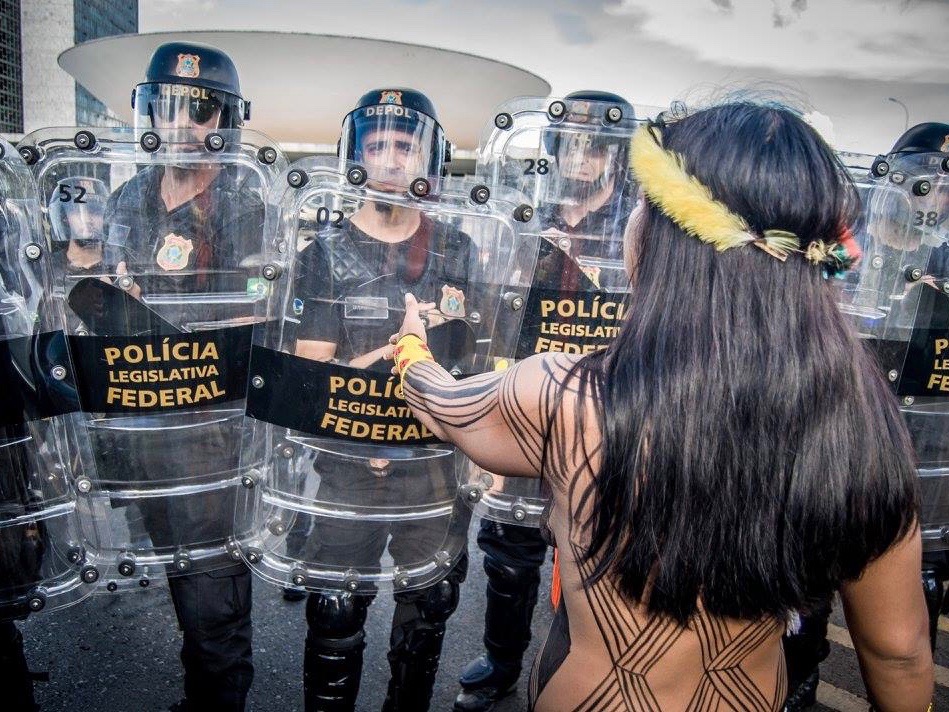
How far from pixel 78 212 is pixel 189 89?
80 cm

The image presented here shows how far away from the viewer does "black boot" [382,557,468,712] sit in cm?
235

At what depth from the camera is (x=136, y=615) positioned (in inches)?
138

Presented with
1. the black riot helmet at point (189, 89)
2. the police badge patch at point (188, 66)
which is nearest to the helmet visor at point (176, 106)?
the black riot helmet at point (189, 89)

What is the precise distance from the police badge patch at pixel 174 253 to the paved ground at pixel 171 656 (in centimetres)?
197

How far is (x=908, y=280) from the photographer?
246cm

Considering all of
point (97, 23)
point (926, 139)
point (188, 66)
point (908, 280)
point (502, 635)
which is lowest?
point (502, 635)

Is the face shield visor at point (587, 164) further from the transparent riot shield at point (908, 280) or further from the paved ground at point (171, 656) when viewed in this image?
the paved ground at point (171, 656)

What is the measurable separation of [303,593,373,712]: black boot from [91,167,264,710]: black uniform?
10.2 inches

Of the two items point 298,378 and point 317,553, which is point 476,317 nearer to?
point 298,378

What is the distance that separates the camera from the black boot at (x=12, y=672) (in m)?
2.27

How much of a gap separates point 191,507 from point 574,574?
132 cm

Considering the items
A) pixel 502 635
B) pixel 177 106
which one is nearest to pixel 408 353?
pixel 177 106

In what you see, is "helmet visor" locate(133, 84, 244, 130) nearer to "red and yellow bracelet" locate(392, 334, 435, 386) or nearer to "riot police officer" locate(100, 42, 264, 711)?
"riot police officer" locate(100, 42, 264, 711)

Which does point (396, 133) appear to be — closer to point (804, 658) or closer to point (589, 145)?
point (589, 145)
